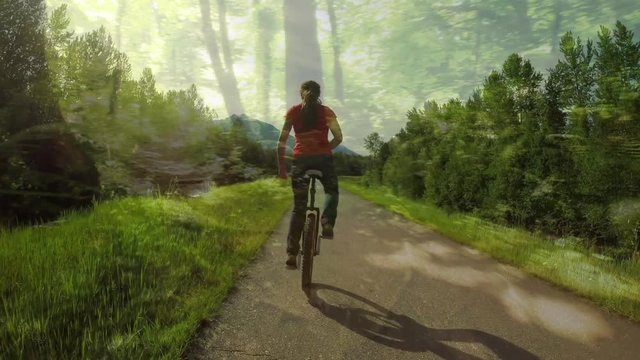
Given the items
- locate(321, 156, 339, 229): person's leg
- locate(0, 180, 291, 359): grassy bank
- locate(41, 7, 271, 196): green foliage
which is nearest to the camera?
locate(0, 180, 291, 359): grassy bank

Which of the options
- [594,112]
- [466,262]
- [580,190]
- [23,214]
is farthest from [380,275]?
[594,112]

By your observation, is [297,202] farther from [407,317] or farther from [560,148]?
[560,148]

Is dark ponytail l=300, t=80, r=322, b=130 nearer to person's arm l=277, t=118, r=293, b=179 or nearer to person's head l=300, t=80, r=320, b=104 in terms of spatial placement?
person's head l=300, t=80, r=320, b=104

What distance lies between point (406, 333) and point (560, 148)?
488 inches

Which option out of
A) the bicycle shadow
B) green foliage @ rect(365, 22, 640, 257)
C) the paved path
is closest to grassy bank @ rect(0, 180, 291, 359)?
the paved path

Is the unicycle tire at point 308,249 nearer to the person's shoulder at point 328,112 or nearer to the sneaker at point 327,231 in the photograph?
the sneaker at point 327,231

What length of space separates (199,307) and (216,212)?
245 inches

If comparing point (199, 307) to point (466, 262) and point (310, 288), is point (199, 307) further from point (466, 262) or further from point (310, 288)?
point (466, 262)

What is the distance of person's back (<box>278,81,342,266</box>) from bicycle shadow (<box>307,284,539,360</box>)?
3.28ft

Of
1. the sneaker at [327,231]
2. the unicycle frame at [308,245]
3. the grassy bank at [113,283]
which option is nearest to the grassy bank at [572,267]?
the sneaker at [327,231]

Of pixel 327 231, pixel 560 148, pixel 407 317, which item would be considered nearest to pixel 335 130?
pixel 327 231

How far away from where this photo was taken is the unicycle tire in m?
4.81

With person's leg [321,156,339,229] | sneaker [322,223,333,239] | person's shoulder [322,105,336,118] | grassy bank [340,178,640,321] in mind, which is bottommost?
grassy bank [340,178,640,321]

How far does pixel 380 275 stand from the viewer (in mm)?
5863
